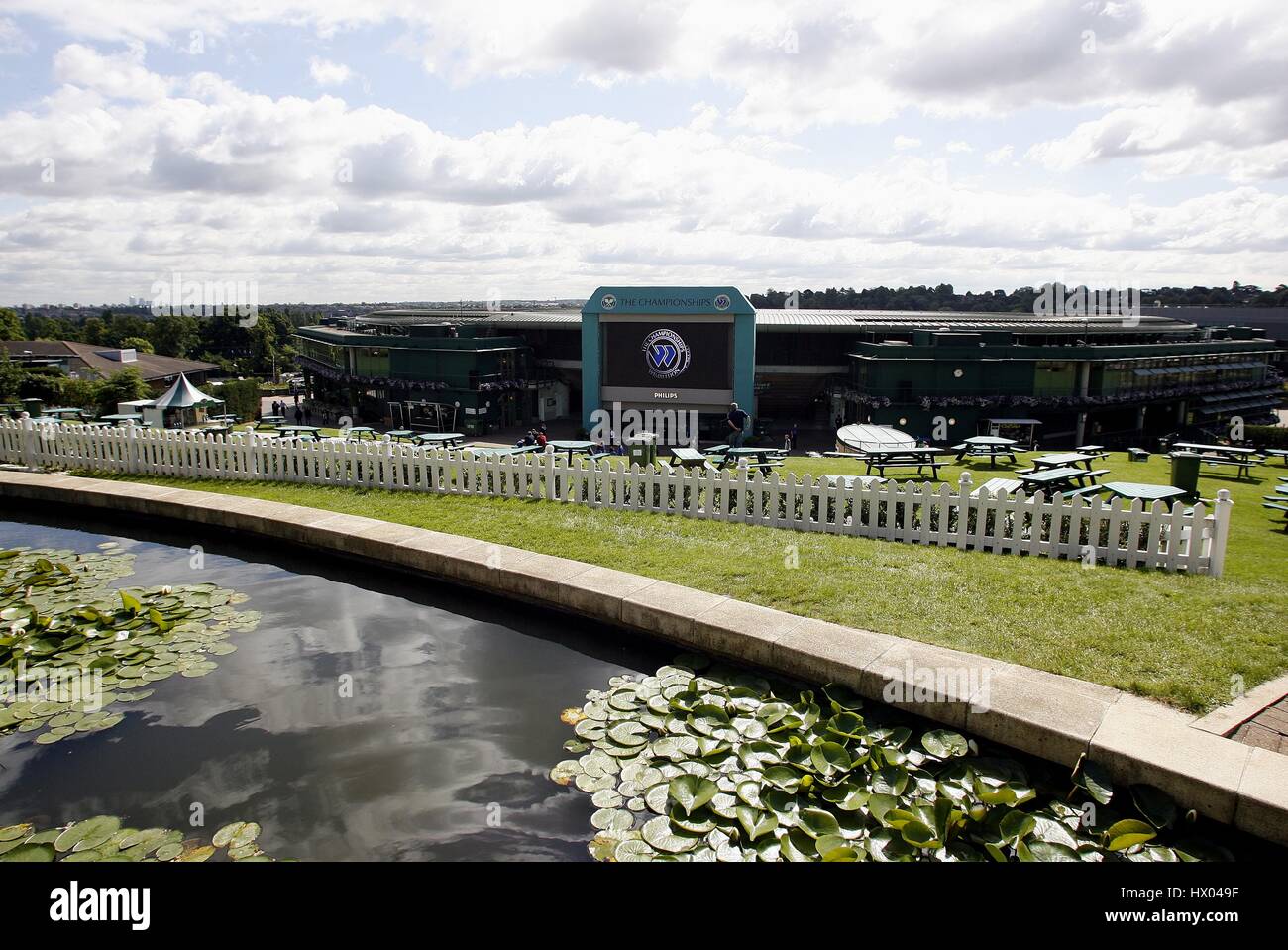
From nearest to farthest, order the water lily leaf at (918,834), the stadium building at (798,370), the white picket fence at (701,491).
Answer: the water lily leaf at (918,834)
the white picket fence at (701,491)
the stadium building at (798,370)

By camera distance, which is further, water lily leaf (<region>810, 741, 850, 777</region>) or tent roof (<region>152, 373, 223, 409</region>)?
tent roof (<region>152, 373, 223, 409</region>)

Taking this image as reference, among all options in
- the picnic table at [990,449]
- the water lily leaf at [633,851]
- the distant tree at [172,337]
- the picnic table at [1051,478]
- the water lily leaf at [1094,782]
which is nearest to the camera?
the water lily leaf at [633,851]

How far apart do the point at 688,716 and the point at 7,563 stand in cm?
1020

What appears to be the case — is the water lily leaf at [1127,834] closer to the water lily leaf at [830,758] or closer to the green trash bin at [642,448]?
the water lily leaf at [830,758]

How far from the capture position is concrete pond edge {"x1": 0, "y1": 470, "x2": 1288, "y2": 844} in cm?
475

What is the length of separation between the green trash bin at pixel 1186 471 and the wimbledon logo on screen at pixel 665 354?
2837 centimetres

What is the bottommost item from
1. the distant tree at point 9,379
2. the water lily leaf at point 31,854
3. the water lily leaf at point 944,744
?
the water lily leaf at point 31,854

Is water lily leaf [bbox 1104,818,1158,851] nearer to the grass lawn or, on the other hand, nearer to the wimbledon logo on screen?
the grass lawn

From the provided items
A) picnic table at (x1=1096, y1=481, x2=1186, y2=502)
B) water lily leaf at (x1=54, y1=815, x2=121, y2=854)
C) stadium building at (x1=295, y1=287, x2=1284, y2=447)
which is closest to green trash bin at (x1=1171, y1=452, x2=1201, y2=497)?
picnic table at (x1=1096, y1=481, x2=1186, y2=502)

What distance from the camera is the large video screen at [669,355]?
39844 millimetres

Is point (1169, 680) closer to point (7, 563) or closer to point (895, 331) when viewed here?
point (7, 563)

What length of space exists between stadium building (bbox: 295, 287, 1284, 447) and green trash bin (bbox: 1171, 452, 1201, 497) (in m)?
23.6

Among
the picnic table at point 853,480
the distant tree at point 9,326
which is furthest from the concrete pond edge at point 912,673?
the distant tree at point 9,326
